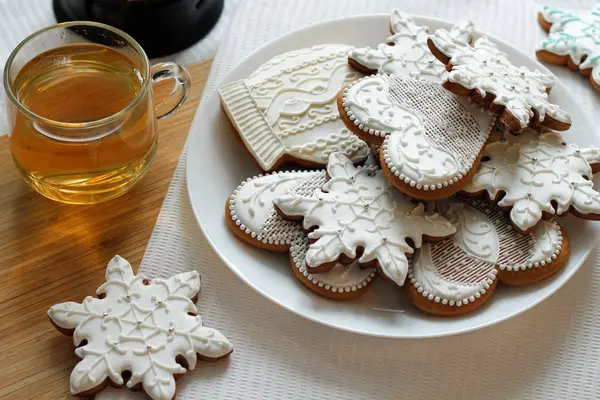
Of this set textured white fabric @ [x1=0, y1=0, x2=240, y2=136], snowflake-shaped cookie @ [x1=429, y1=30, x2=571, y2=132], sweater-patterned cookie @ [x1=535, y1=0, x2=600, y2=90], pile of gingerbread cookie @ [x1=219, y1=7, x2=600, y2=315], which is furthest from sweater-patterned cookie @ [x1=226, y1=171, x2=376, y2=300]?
sweater-patterned cookie @ [x1=535, y1=0, x2=600, y2=90]

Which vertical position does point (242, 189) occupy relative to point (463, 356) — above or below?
above

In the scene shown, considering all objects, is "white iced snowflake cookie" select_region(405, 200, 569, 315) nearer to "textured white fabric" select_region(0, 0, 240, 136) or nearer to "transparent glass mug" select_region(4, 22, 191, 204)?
"transparent glass mug" select_region(4, 22, 191, 204)

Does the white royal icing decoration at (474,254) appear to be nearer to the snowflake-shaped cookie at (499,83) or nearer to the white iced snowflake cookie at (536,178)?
the white iced snowflake cookie at (536,178)

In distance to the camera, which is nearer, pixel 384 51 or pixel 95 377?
pixel 95 377

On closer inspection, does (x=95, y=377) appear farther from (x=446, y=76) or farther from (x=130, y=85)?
(x=446, y=76)

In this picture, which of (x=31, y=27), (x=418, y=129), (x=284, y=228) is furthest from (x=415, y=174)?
(x=31, y=27)

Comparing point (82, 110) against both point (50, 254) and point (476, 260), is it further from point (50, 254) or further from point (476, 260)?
point (476, 260)

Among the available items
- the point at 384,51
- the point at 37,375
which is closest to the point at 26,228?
the point at 37,375
